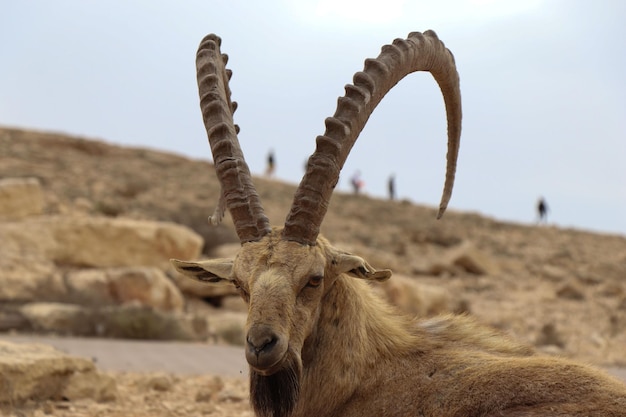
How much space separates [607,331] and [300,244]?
69.4ft

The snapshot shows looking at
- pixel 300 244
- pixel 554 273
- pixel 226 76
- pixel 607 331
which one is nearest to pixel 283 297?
pixel 300 244

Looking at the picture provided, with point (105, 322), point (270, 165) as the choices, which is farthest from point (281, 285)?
point (270, 165)

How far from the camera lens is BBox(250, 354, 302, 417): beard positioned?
4.85 metres

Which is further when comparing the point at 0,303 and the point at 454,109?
the point at 0,303

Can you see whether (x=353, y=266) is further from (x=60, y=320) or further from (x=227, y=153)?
(x=60, y=320)

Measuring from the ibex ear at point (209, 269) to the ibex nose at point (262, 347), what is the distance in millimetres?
890

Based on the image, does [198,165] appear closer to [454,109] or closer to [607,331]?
[607,331]

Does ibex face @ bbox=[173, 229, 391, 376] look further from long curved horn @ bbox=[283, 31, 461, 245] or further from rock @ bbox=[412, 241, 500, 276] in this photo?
rock @ bbox=[412, 241, 500, 276]

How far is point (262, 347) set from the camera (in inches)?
177

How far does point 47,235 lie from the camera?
2123cm

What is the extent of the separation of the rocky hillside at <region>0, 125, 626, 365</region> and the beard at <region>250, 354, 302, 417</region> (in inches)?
532

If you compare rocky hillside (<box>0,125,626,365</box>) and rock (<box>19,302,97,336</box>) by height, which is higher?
rocky hillside (<box>0,125,626,365</box>)

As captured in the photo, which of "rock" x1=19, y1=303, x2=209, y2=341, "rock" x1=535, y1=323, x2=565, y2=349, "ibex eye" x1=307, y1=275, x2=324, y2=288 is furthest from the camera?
"rock" x1=535, y1=323, x2=565, y2=349

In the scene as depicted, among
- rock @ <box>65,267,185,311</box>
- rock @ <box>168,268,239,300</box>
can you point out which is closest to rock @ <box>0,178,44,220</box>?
rock @ <box>168,268,239,300</box>
